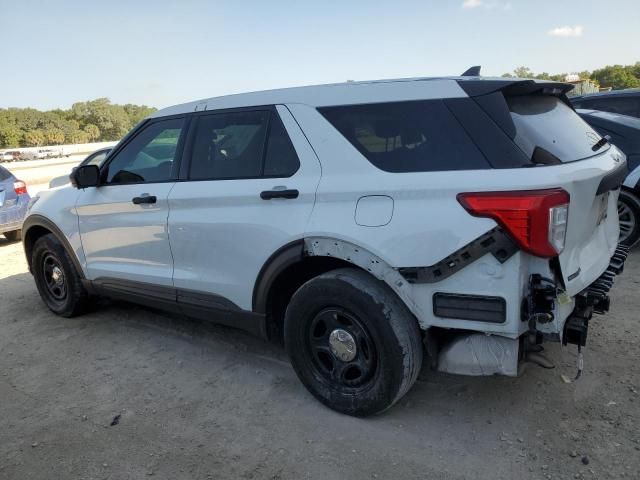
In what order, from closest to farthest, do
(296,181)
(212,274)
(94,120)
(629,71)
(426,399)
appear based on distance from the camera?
(296,181) < (426,399) < (212,274) < (629,71) < (94,120)

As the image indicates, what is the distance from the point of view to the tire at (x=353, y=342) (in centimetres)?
270

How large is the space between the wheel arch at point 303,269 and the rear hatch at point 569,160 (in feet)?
2.53

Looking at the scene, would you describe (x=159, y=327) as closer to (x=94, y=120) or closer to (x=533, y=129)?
(x=533, y=129)

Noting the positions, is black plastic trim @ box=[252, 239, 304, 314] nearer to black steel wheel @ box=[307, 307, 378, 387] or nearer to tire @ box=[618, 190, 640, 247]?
black steel wheel @ box=[307, 307, 378, 387]

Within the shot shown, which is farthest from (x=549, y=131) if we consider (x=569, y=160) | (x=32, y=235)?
(x=32, y=235)

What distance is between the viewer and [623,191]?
18.6 feet

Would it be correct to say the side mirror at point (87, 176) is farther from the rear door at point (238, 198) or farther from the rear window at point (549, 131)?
the rear window at point (549, 131)

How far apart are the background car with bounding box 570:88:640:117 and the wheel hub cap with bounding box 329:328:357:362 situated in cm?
571

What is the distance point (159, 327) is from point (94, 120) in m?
86.3

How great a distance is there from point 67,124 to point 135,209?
7839 cm

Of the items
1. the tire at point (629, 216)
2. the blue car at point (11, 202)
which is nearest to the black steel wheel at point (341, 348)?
the tire at point (629, 216)

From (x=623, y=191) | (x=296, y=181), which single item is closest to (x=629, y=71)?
(x=623, y=191)

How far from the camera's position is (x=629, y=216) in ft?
18.7

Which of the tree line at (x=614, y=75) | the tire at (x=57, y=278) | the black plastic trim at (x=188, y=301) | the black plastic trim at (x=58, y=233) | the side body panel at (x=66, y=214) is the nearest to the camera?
the black plastic trim at (x=188, y=301)
